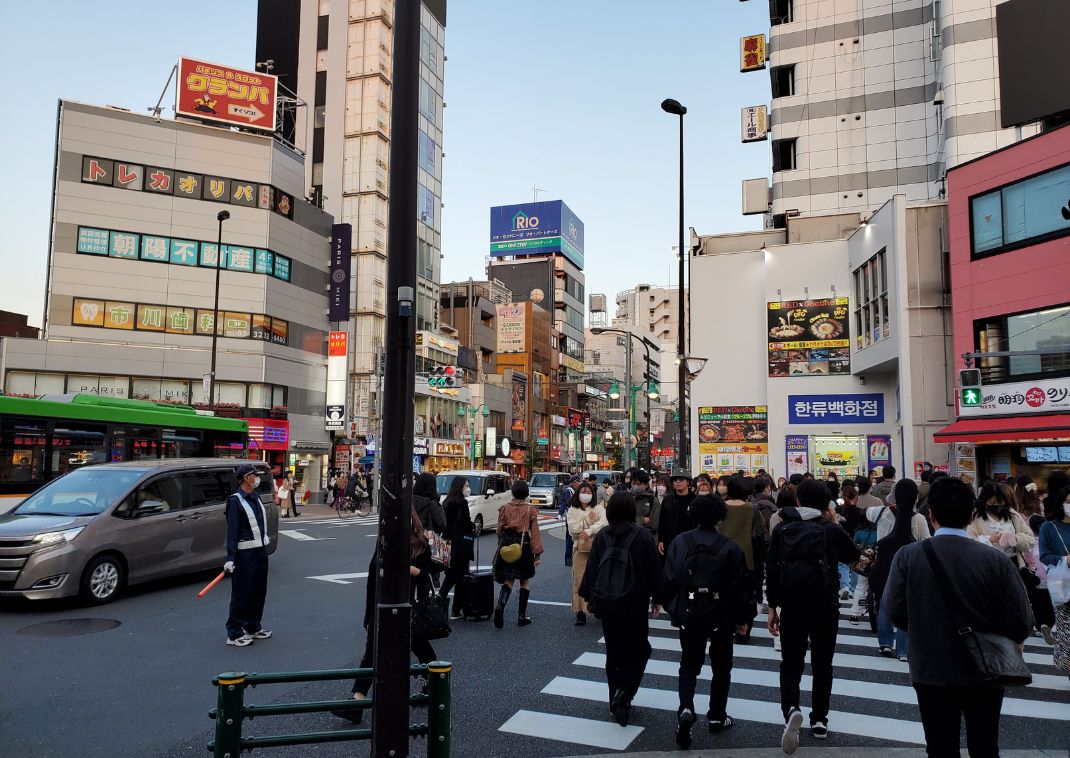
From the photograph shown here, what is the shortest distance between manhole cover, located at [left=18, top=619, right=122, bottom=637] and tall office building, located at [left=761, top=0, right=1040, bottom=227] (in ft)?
110

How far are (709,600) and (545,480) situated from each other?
3226 cm

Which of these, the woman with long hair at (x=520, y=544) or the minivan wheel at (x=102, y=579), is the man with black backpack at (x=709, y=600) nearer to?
the woman with long hair at (x=520, y=544)

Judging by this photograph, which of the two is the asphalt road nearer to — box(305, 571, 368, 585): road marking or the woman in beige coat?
the woman in beige coat

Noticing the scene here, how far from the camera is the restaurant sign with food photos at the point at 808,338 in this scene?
28.5 meters

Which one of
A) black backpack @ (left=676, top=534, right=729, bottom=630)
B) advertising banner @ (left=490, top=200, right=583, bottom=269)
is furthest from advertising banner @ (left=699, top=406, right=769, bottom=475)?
advertising banner @ (left=490, top=200, right=583, bottom=269)

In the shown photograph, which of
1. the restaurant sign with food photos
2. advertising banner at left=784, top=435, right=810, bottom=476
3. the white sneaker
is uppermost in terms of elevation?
the restaurant sign with food photos

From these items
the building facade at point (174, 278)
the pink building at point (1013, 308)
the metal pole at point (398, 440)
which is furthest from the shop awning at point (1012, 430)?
the building facade at point (174, 278)

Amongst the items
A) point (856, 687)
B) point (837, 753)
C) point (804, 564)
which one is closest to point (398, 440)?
point (804, 564)

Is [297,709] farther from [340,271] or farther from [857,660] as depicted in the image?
[340,271]

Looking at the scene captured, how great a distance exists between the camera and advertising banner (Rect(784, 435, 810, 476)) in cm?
2805

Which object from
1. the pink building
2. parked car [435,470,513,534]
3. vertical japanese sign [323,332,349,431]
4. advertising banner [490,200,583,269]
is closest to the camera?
the pink building

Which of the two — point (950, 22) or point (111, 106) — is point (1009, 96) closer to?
point (950, 22)

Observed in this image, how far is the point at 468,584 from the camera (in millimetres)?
10125

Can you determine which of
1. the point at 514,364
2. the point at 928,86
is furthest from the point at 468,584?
the point at 514,364
